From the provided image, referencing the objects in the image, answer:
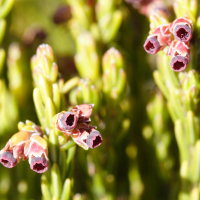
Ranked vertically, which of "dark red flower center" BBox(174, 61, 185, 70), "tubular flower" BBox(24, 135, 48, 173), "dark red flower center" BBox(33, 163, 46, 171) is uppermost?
"dark red flower center" BBox(174, 61, 185, 70)

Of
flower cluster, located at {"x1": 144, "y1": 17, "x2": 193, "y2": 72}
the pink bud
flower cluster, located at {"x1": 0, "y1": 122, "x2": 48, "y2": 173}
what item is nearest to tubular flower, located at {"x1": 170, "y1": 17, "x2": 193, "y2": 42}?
flower cluster, located at {"x1": 144, "y1": 17, "x2": 193, "y2": 72}

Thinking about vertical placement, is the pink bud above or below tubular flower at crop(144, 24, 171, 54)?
below

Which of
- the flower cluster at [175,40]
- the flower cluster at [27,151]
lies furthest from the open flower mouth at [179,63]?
the flower cluster at [27,151]

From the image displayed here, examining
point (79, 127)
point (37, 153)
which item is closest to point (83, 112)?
point (79, 127)

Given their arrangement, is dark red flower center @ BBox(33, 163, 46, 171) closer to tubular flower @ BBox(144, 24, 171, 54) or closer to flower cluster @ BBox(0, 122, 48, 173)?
flower cluster @ BBox(0, 122, 48, 173)

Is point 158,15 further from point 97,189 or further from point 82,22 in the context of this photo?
point 97,189

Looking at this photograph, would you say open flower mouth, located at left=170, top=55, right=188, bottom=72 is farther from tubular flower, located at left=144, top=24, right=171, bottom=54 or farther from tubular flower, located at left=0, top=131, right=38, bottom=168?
tubular flower, located at left=0, top=131, right=38, bottom=168

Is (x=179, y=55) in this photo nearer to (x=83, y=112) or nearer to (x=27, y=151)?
(x=83, y=112)
